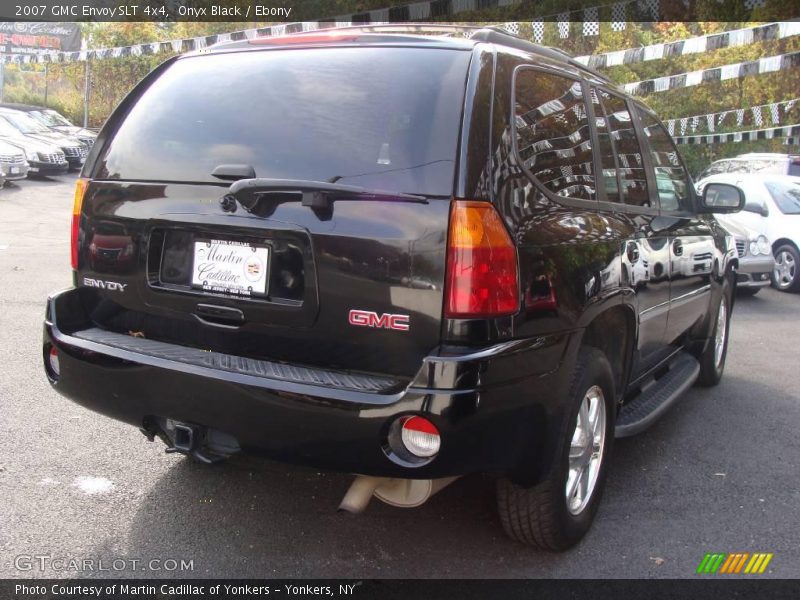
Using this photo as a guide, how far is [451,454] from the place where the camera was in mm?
2473

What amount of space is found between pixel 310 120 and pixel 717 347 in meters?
4.06

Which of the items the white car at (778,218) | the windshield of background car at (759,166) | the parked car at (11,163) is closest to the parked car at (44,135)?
the parked car at (11,163)

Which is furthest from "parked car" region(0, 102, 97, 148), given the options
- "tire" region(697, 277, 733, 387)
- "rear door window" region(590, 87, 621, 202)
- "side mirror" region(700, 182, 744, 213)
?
"rear door window" region(590, 87, 621, 202)

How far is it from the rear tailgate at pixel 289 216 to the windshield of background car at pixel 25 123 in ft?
67.1

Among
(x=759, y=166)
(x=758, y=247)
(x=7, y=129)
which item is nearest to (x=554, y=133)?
(x=758, y=247)

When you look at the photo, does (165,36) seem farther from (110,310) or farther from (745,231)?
(110,310)

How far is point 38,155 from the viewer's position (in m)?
19.4

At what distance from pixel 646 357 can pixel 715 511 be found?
0.81m

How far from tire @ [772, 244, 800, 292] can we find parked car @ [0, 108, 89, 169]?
675 inches

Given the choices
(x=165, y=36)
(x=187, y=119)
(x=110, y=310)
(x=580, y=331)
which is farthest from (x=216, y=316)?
(x=165, y=36)

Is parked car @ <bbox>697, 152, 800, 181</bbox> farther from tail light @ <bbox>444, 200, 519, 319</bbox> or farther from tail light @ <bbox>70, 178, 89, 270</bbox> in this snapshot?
tail light @ <bbox>70, 178, 89, 270</bbox>

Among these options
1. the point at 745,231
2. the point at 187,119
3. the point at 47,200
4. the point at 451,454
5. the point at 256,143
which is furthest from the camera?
the point at 47,200

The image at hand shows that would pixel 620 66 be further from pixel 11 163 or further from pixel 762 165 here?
pixel 11 163

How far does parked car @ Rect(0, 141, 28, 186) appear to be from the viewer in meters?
17.1
